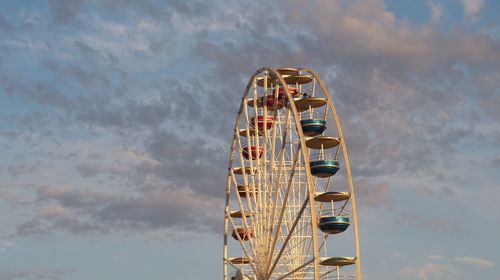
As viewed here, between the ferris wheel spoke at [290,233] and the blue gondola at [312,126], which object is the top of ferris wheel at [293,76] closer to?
the blue gondola at [312,126]

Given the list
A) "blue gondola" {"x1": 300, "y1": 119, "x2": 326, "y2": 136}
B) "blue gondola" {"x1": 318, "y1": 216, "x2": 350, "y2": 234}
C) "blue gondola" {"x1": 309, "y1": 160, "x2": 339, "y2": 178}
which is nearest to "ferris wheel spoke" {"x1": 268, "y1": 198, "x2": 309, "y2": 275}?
"blue gondola" {"x1": 318, "y1": 216, "x2": 350, "y2": 234}

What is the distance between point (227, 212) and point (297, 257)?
7511mm

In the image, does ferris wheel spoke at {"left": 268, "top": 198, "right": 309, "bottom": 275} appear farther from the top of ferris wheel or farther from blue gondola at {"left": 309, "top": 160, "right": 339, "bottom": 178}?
the top of ferris wheel

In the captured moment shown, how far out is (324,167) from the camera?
55.3 meters

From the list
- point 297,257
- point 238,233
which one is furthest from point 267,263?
point 238,233

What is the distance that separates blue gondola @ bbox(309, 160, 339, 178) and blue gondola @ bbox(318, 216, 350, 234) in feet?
8.82

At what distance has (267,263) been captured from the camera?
189ft

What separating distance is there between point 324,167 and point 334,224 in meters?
3.37

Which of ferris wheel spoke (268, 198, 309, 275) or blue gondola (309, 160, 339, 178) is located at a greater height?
blue gondola (309, 160, 339, 178)

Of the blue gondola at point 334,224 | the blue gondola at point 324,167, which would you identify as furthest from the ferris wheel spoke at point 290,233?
the blue gondola at point 324,167

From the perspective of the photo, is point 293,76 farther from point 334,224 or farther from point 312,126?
point 334,224

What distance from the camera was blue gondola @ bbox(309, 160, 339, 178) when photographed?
181ft

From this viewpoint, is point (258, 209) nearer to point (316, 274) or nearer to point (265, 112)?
point (265, 112)

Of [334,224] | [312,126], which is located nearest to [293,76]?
[312,126]
